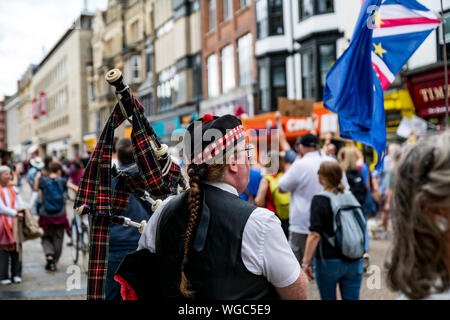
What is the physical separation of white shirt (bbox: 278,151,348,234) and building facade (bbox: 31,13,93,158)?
152 ft

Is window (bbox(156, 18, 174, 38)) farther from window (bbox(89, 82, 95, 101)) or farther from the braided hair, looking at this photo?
the braided hair

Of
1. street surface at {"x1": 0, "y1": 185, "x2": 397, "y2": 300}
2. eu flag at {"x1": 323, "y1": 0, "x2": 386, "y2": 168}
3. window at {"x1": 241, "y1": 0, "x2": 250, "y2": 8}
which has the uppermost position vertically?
window at {"x1": 241, "y1": 0, "x2": 250, "y2": 8}

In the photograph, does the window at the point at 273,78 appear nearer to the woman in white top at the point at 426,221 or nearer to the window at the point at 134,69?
the window at the point at 134,69

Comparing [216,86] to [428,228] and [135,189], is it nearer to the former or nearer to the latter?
[135,189]

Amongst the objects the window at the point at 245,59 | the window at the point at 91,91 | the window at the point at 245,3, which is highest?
the window at the point at 91,91

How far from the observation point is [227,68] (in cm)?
2667

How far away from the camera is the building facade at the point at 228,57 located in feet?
78.5

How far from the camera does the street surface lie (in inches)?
243

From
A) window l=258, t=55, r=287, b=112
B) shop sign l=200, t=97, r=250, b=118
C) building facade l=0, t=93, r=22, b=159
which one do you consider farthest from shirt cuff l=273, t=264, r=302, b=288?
building facade l=0, t=93, r=22, b=159

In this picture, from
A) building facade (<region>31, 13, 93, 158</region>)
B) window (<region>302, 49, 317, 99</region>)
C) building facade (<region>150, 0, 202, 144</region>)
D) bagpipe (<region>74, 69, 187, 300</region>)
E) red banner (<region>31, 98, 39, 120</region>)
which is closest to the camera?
bagpipe (<region>74, 69, 187, 300</region>)

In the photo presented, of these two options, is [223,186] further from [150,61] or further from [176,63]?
[150,61]

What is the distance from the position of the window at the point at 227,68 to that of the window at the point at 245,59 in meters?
0.86

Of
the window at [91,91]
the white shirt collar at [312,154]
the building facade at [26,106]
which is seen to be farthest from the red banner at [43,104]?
the white shirt collar at [312,154]

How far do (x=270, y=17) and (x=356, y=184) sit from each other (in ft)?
51.2
